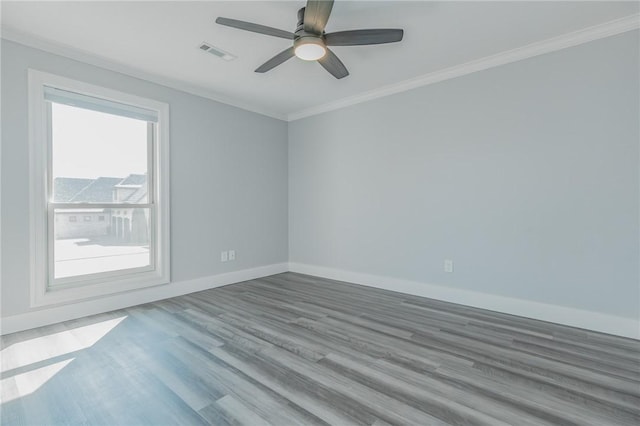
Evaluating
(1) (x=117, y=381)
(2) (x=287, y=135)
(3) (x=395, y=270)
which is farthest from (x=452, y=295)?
(2) (x=287, y=135)

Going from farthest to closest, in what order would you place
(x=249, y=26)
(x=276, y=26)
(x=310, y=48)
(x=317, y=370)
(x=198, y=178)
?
(x=198, y=178) < (x=276, y=26) < (x=310, y=48) < (x=249, y=26) < (x=317, y=370)

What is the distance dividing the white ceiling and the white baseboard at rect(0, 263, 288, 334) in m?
2.37

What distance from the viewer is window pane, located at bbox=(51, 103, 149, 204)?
9.39 ft

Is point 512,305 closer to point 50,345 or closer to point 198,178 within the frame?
point 198,178

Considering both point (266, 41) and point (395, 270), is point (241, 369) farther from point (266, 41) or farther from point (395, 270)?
point (266, 41)

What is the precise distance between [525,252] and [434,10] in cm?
226

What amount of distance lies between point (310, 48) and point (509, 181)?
7.35ft

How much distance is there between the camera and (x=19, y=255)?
258 cm

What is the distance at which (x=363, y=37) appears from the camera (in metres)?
2.17

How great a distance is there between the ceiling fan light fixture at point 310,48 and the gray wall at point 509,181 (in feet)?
5.54

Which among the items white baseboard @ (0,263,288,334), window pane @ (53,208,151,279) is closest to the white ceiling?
window pane @ (53,208,151,279)

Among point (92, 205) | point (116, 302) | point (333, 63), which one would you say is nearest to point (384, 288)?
point (333, 63)

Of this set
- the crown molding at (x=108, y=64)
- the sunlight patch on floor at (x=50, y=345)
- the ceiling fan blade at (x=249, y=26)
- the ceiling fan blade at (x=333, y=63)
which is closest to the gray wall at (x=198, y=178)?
the crown molding at (x=108, y=64)

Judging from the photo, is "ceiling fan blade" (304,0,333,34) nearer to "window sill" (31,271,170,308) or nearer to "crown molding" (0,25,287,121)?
"crown molding" (0,25,287,121)
